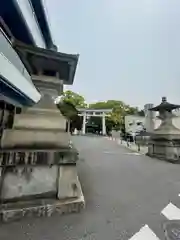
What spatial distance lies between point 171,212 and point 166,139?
772cm

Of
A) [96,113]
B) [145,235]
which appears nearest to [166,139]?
[145,235]

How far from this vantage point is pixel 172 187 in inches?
218

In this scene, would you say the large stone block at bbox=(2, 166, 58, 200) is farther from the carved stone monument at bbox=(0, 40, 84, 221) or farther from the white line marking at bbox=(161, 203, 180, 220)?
the white line marking at bbox=(161, 203, 180, 220)

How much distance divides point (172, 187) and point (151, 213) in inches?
88.2

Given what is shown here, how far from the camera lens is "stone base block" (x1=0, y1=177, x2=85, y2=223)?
122 inches

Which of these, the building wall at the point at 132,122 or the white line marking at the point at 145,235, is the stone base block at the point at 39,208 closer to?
the white line marking at the point at 145,235

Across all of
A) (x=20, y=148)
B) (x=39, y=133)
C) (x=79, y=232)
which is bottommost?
(x=79, y=232)

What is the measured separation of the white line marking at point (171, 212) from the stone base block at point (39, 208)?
1541 millimetres

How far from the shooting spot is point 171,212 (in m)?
3.68

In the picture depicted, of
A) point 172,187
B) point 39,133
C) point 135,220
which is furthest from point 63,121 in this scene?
point 172,187

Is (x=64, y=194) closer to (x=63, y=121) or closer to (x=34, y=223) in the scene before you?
(x=34, y=223)

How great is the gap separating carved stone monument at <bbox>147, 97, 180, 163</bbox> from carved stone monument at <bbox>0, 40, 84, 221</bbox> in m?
8.08

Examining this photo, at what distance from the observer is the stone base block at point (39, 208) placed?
310 cm

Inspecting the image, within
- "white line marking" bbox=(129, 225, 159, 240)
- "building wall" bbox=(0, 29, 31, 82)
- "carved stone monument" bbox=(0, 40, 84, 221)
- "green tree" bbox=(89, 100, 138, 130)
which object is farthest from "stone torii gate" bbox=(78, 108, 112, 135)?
"white line marking" bbox=(129, 225, 159, 240)
